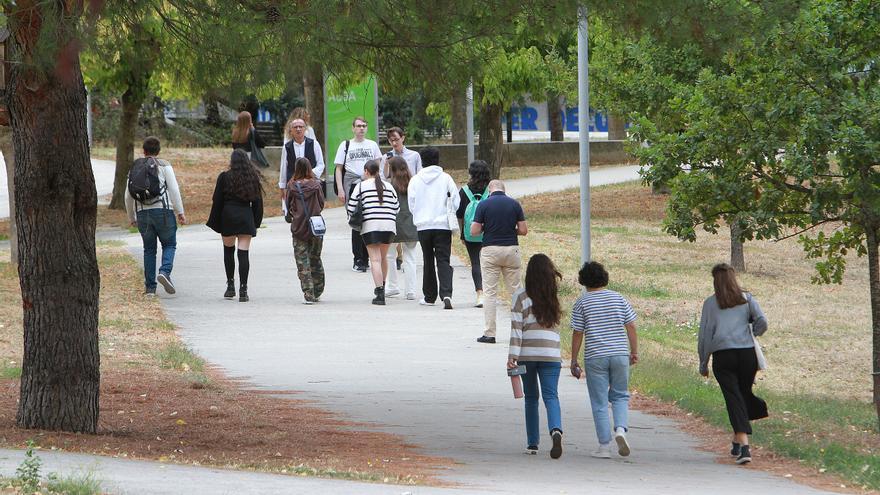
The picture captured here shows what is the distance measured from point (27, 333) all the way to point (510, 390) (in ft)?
13.6

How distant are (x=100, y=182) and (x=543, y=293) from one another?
2750 cm

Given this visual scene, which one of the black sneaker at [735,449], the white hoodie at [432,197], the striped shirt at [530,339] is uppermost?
the white hoodie at [432,197]

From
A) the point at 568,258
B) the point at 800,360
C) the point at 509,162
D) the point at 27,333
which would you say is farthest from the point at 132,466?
the point at 509,162

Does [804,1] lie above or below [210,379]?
above

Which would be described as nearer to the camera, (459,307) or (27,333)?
(27,333)

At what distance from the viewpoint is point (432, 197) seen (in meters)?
14.7

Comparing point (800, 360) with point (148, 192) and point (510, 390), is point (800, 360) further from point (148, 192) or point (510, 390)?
point (148, 192)

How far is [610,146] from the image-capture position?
41.5 m

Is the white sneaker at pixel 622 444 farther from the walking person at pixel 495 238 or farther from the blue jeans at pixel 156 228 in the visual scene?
the blue jeans at pixel 156 228

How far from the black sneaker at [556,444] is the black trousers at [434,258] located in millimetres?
5939

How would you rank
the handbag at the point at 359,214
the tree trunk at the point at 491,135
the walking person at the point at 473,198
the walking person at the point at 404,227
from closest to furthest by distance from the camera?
1. the walking person at the point at 473,198
2. the handbag at the point at 359,214
3. the walking person at the point at 404,227
4. the tree trunk at the point at 491,135

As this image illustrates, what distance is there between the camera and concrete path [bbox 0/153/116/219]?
30.6m

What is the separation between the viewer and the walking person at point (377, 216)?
15.1 m

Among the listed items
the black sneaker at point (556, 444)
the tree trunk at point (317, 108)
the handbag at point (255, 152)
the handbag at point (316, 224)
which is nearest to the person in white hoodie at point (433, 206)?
the handbag at point (316, 224)
